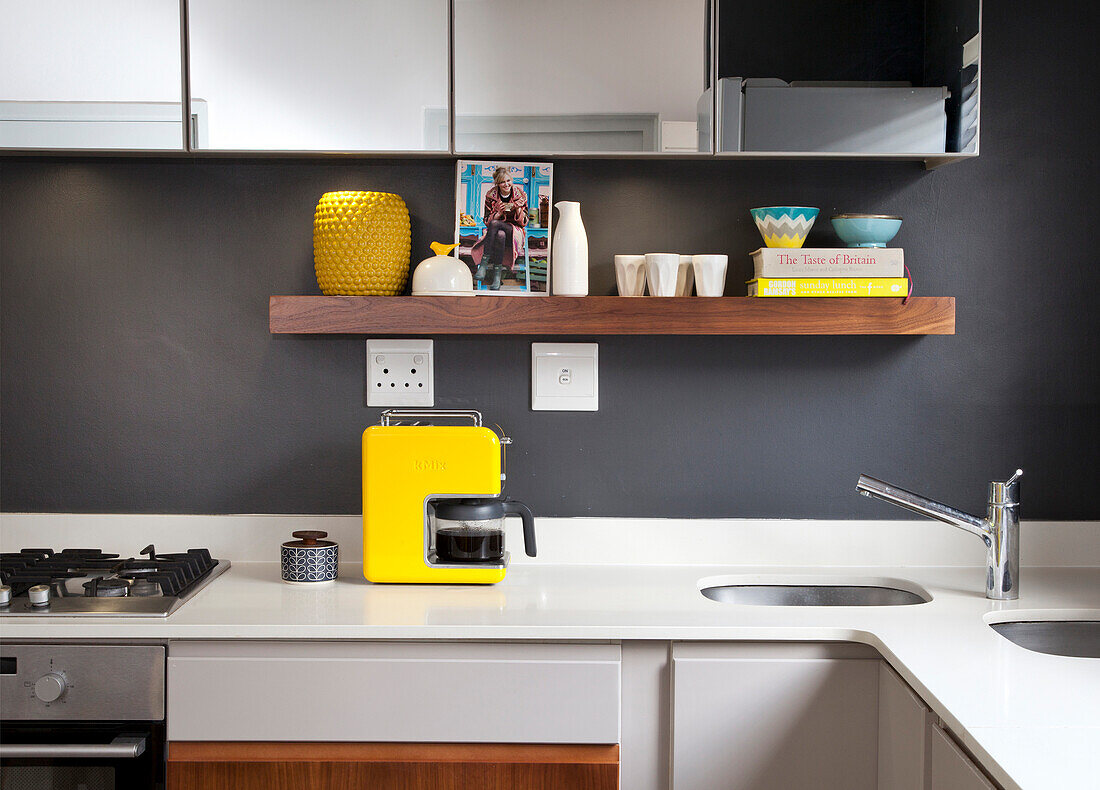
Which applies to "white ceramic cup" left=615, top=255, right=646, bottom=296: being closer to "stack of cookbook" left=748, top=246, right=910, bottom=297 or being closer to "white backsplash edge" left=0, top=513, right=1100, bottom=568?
"stack of cookbook" left=748, top=246, right=910, bottom=297

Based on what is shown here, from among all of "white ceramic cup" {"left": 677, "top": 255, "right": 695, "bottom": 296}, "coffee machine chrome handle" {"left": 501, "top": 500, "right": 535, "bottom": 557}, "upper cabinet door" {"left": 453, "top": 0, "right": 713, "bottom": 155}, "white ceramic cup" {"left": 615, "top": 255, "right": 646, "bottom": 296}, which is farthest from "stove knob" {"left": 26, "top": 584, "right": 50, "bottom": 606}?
"white ceramic cup" {"left": 677, "top": 255, "right": 695, "bottom": 296}

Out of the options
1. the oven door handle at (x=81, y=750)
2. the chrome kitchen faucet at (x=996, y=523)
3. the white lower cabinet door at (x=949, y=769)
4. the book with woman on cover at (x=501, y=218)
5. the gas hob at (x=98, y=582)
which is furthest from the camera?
the book with woman on cover at (x=501, y=218)

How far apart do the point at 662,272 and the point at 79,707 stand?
1288 millimetres

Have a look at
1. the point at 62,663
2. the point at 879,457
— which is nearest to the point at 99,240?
the point at 62,663

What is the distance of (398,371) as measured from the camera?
2049 millimetres

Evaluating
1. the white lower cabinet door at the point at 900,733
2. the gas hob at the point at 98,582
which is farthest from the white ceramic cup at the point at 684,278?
the gas hob at the point at 98,582

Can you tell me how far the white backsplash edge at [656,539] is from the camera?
203 centimetres

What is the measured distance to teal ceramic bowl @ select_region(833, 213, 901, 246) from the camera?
1885mm

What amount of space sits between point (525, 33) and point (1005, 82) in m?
1.01

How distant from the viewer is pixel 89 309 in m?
2.05

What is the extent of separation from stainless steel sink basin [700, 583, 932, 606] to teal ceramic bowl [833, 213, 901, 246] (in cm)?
70

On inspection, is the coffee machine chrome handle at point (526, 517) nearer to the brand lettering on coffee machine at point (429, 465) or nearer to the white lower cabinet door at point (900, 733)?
the brand lettering on coffee machine at point (429, 465)

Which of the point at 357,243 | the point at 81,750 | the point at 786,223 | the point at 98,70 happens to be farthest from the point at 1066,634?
the point at 98,70

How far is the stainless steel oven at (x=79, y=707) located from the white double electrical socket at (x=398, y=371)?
703 mm
